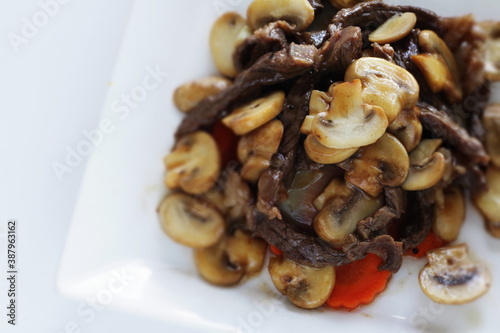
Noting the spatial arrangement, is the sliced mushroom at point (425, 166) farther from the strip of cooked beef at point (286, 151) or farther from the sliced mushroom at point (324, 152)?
the strip of cooked beef at point (286, 151)

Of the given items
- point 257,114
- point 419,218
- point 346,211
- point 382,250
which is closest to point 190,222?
point 257,114

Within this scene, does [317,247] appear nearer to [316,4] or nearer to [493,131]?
[493,131]

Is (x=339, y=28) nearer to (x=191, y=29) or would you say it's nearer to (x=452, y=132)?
(x=452, y=132)

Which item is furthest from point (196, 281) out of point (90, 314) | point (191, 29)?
point (191, 29)

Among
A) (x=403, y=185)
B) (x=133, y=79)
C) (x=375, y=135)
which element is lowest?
(x=403, y=185)

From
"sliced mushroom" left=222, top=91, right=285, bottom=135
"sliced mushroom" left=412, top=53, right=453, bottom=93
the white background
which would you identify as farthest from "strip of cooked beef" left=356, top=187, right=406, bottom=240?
the white background

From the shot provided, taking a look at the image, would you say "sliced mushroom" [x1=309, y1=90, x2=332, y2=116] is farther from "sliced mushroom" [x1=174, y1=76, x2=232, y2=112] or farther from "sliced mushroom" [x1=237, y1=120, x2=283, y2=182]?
"sliced mushroom" [x1=174, y1=76, x2=232, y2=112]

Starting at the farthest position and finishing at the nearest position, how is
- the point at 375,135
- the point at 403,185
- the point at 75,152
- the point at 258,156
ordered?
the point at 75,152 < the point at 258,156 < the point at 403,185 < the point at 375,135
